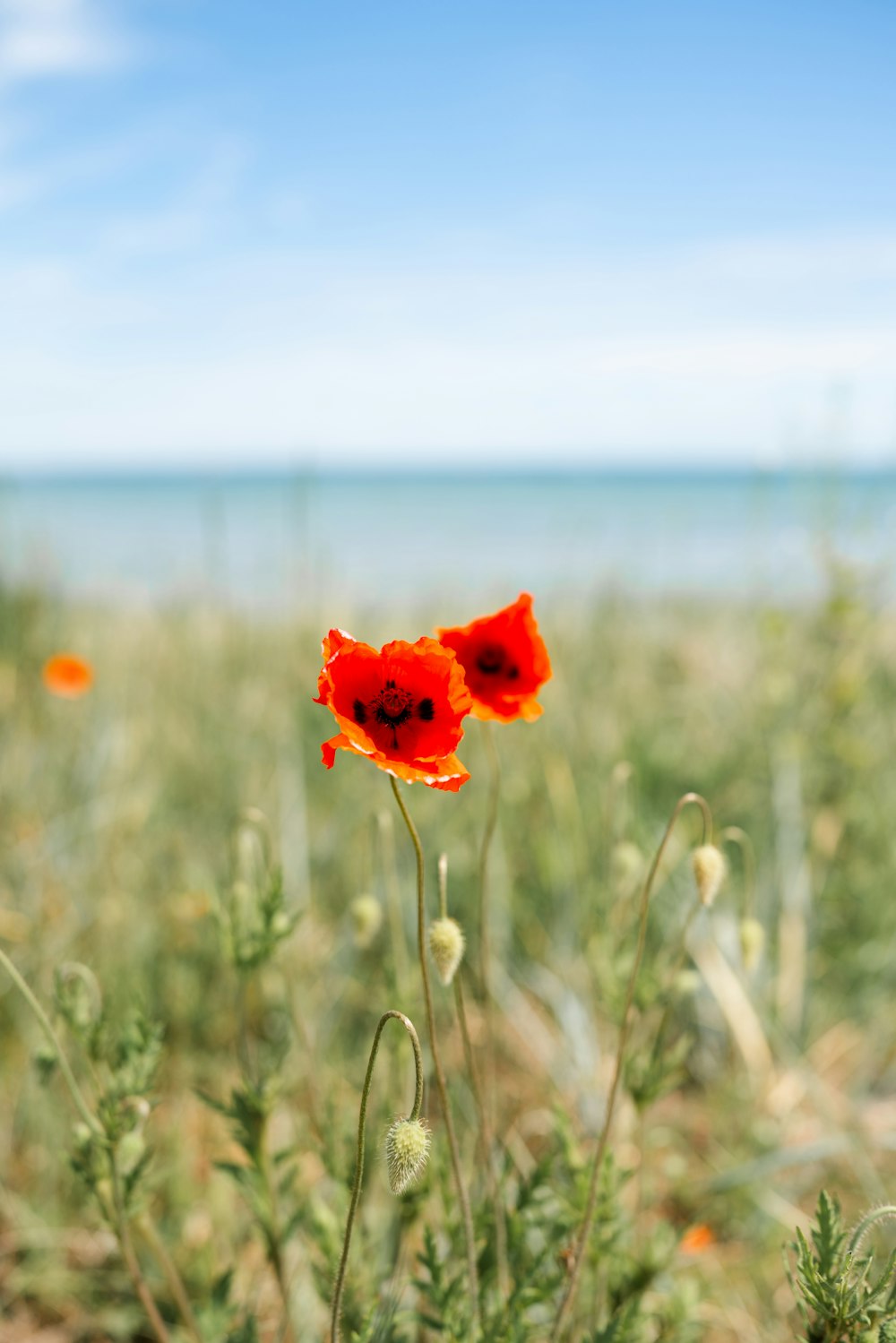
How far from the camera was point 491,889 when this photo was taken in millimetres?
3162

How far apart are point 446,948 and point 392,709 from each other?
1.08 feet

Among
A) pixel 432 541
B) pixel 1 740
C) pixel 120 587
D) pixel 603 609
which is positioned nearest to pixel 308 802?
pixel 1 740

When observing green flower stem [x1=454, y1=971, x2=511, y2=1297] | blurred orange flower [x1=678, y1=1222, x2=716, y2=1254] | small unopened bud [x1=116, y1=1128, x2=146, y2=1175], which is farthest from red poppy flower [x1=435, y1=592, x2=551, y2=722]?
blurred orange flower [x1=678, y1=1222, x2=716, y2=1254]

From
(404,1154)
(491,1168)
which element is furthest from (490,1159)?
(404,1154)

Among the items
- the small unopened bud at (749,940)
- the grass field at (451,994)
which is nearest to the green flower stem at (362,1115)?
the grass field at (451,994)

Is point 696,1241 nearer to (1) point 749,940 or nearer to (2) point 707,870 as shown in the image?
(1) point 749,940

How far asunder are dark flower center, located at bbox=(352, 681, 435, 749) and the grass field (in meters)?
0.40

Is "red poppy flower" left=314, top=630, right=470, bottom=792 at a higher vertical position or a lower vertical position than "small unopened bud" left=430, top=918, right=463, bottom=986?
higher

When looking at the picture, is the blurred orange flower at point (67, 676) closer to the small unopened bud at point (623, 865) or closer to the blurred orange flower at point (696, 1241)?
the small unopened bud at point (623, 865)

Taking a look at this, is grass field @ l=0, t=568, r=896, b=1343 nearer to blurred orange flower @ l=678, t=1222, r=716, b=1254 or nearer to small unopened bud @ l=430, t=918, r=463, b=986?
blurred orange flower @ l=678, t=1222, r=716, b=1254

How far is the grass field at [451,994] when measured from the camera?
5.36ft

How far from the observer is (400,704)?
1361 millimetres

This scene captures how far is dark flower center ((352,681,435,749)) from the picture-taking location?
135 cm

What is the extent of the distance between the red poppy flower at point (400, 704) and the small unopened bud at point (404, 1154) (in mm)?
400
